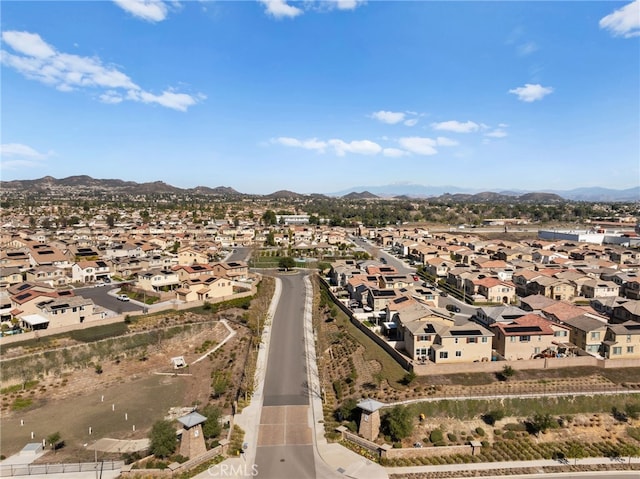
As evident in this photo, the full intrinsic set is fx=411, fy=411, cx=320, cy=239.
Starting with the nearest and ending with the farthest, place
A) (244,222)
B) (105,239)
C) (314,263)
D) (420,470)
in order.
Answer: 1. (420,470)
2. (314,263)
3. (105,239)
4. (244,222)

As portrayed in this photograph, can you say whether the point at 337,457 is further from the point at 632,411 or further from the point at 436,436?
the point at 632,411

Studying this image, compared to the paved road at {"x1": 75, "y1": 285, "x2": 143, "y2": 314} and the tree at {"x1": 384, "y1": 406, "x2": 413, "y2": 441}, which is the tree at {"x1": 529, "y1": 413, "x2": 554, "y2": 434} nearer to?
the tree at {"x1": 384, "y1": 406, "x2": 413, "y2": 441}

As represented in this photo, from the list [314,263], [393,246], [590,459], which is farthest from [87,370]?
[393,246]

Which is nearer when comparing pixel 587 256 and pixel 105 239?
pixel 587 256

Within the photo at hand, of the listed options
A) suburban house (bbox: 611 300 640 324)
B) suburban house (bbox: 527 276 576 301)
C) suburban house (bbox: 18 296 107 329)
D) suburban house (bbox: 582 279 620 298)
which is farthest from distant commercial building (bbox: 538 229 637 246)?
suburban house (bbox: 18 296 107 329)

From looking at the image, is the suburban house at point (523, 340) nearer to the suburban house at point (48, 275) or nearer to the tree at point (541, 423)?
the tree at point (541, 423)

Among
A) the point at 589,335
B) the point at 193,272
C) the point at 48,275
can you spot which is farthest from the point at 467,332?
the point at 48,275

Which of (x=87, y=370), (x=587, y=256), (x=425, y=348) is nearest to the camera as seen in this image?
(x=425, y=348)

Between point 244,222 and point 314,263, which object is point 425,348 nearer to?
point 314,263
